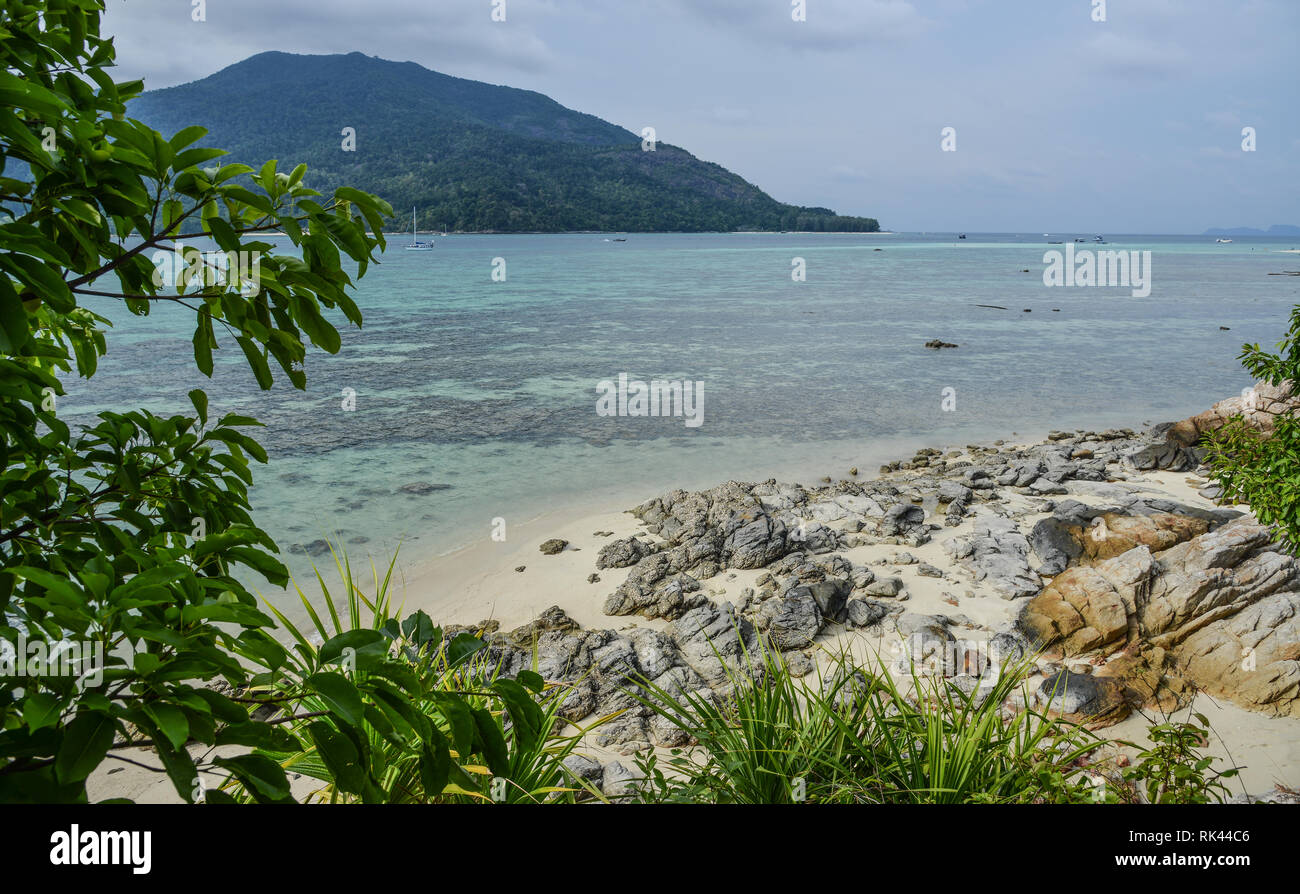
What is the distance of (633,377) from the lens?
75.0ft

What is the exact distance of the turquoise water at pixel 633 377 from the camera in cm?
1311

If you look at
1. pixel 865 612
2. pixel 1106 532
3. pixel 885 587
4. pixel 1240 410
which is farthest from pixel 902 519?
pixel 1240 410

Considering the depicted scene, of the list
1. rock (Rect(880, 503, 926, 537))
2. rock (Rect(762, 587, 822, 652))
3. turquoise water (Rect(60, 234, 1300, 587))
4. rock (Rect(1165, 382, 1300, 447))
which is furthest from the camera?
turquoise water (Rect(60, 234, 1300, 587))

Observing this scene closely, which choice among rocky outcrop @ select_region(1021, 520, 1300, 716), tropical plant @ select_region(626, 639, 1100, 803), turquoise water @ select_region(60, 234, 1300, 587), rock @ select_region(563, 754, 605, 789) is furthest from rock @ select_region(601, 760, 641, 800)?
turquoise water @ select_region(60, 234, 1300, 587)

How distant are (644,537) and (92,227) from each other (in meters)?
8.71

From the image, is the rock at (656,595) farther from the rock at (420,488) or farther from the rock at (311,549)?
the rock at (420,488)

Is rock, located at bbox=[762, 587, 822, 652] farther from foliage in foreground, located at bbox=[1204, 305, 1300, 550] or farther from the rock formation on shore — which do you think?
foliage in foreground, located at bbox=[1204, 305, 1300, 550]

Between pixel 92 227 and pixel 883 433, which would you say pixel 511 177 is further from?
pixel 92 227

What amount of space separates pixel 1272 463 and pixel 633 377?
1866cm

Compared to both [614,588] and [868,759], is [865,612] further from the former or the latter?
[868,759]

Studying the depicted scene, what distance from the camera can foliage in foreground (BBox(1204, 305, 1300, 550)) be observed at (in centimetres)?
478

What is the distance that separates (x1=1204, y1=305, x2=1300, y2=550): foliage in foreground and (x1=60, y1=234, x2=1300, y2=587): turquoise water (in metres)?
8.31

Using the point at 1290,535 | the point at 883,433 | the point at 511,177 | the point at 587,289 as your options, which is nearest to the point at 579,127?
the point at 511,177
